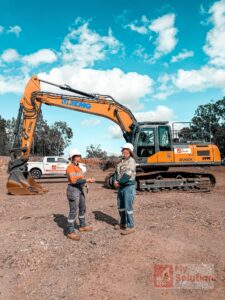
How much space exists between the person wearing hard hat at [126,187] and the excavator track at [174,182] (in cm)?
614

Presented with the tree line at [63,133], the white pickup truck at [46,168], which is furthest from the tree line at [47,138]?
the white pickup truck at [46,168]

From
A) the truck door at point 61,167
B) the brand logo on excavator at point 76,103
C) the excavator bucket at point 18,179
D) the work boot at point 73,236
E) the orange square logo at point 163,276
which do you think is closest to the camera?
the orange square logo at point 163,276

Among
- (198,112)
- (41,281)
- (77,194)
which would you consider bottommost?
(41,281)

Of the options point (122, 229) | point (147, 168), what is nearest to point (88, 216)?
point (122, 229)

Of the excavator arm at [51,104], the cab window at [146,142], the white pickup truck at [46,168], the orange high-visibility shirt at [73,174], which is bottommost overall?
the orange high-visibility shirt at [73,174]

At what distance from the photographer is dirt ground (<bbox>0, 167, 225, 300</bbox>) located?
4.55 m

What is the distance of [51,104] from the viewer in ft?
47.2

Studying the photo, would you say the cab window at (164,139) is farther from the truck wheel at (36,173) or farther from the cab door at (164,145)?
the truck wheel at (36,173)

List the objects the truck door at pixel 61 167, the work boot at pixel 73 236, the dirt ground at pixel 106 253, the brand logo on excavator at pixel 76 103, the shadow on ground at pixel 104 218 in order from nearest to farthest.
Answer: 1. the dirt ground at pixel 106 253
2. the work boot at pixel 73 236
3. the shadow on ground at pixel 104 218
4. the brand logo on excavator at pixel 76 103
5. the truck door at pixel 61 167

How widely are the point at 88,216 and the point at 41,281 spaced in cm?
390

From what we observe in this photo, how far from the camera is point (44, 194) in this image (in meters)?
13.7

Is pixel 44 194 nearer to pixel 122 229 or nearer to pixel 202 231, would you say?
pixel 122 229

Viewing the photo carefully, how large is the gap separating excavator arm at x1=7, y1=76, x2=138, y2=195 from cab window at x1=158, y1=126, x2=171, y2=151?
1.17 m

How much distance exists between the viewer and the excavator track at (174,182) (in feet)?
44.4
